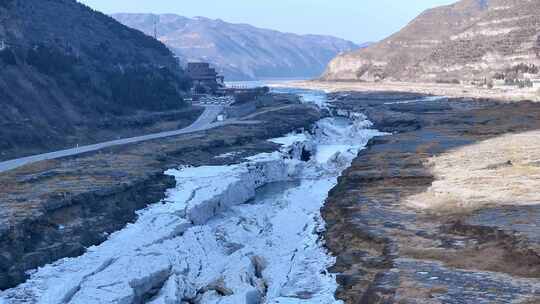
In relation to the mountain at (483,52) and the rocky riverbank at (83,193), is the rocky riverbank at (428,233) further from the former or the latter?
the mountain at (483,52)

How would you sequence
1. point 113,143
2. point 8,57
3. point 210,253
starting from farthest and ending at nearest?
1. point 8,57
2. point 113,143
3. point 210,253

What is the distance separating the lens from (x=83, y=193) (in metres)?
36.8

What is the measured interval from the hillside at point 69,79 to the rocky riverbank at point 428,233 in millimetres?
24698

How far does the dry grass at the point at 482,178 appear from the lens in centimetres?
3466

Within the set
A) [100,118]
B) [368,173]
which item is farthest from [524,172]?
[100,118]

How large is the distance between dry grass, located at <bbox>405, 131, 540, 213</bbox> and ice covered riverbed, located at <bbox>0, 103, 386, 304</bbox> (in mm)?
6911

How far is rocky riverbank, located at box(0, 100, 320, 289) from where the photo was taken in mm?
29031

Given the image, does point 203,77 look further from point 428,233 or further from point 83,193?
point 428,233

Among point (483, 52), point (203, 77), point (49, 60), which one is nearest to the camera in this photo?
point (49, 60)

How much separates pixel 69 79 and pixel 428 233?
53.3 meters

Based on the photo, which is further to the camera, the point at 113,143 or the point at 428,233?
the point at 113,143

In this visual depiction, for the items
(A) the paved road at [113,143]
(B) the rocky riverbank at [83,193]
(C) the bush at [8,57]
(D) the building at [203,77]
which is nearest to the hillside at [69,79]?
(C) the bush at [8,57]

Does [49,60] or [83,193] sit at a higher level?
[49,60]

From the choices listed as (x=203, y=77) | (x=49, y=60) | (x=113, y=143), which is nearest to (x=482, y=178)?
(x=113, y=143)
